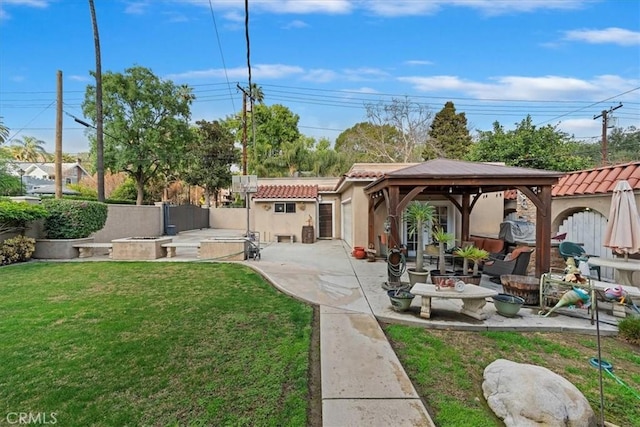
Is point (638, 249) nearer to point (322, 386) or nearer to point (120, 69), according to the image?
point (322, 386)

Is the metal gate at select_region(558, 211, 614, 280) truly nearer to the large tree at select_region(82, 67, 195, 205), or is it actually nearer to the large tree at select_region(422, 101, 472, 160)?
the large tree at select_region(422, 101, 472, 160)

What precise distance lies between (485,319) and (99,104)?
1574 cm

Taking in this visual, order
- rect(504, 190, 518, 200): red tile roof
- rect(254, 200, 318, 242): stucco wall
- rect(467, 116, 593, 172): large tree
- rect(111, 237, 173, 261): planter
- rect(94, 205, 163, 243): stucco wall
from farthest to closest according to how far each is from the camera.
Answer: rect(467, 116, 593, 172): large tree → rect(254, 200, 318, 242): stucco wall → rect(94, 205, 163, 243): stucco wall → rect(504, 190, 518, 200): red tile roof → rect(111, 237, 173, 261): planter

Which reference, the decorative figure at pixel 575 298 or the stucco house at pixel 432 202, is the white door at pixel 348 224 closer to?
the stucco house at pixel 432 202

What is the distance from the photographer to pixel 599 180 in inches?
288

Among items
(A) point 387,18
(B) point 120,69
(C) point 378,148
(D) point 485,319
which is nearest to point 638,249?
(D) point 485,319

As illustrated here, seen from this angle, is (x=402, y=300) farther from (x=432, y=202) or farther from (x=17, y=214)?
(x=17, y=214)

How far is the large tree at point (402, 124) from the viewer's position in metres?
30.6

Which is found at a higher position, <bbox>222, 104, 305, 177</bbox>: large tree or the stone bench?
<bbox>222, 104, 305, 177</bbox>: large tree

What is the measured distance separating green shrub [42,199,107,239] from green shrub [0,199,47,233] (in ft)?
1.07

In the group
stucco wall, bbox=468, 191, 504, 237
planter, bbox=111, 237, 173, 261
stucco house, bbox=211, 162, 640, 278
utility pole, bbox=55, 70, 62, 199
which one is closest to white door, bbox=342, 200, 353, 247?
stucco house, bbox=211, 162, 640, 278

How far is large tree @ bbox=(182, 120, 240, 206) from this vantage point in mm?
28078

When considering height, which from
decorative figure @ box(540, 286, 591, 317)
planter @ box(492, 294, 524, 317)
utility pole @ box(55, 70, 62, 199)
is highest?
utility pole @ box(55, 70, 62, 199)

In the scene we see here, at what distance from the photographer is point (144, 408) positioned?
283cm
